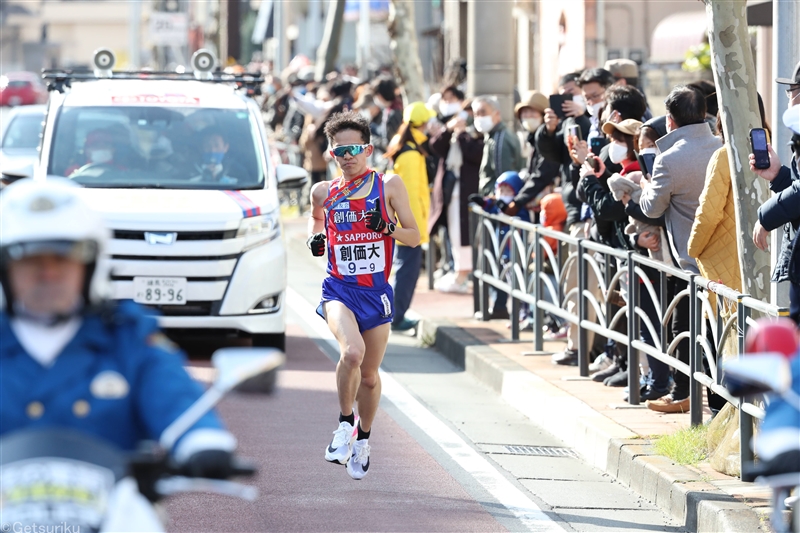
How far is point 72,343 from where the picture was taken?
3646mm

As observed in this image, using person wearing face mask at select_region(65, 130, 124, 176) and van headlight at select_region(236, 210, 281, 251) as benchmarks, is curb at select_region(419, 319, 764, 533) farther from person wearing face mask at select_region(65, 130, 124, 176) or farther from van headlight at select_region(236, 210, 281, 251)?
person wearing face mask at select_region(65, 130, 124, 176)

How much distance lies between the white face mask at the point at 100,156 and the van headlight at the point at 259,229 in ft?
4.53

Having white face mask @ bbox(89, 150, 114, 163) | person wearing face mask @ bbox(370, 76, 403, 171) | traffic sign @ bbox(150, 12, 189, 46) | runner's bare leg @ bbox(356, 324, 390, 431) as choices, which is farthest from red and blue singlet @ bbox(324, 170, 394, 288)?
traffic sign @ bbox(150, 12, 189, 46)

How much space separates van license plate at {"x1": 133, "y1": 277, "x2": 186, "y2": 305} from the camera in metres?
11.0

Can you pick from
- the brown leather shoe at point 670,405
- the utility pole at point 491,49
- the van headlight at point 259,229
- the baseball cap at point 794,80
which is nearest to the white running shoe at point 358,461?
the brown leather shoe at point 670,405

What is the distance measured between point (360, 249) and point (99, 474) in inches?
185

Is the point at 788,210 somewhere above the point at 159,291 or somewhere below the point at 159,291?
above

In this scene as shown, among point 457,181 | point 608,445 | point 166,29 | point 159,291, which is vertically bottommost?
point 608,445

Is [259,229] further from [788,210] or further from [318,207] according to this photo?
[788,210]

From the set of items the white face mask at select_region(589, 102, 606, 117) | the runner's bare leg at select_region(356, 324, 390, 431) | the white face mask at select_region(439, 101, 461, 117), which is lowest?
the runner's bare leg at select_region(356, 324, 390, 431)

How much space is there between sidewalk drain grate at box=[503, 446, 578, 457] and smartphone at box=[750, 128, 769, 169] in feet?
7.77

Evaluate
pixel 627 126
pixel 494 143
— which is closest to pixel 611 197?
pixel 627 126

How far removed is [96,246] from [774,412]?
65.9 inches

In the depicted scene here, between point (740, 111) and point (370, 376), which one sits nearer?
point (740, 111)
